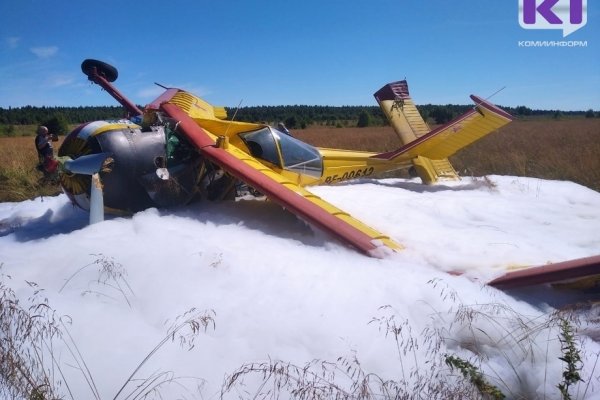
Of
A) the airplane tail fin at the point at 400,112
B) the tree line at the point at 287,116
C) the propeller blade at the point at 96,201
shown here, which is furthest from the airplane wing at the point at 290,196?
the tree line at the point at 287,116

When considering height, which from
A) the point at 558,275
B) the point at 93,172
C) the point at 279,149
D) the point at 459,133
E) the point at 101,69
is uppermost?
the point at 101,69

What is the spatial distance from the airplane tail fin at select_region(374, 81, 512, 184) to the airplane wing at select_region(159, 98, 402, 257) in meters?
3.39

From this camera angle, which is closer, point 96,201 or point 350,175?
point 96,201

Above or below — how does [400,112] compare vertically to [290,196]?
above

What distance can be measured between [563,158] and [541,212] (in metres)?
5.20

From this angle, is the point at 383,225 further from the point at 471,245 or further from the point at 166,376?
the point at 166,376

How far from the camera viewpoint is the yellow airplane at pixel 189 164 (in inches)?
160

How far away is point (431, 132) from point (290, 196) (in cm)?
453

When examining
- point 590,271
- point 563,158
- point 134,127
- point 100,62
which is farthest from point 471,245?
point 563,158

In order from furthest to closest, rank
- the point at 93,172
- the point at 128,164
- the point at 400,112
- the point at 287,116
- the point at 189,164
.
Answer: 1. the point at 287,116
2. the point at 400,112
3. the point at 189,164
4. the point at 128,164
5. the point at 93,172

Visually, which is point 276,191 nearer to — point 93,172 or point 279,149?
point 279,149

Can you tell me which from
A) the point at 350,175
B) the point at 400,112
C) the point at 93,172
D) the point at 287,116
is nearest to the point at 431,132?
the point at 400,112

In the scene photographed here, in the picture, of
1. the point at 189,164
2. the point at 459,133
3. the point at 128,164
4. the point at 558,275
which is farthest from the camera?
the point at 459,133

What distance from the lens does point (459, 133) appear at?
7281mm
